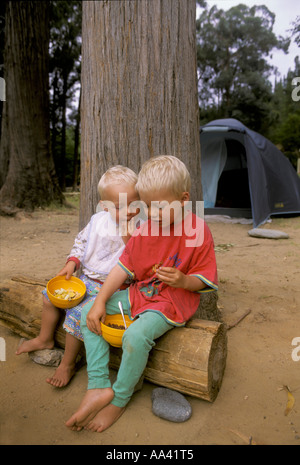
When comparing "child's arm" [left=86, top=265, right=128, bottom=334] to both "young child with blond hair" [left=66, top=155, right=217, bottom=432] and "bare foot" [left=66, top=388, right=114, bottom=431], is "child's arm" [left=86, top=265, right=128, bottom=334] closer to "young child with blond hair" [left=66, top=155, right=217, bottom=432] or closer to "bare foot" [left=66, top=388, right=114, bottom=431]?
"young child with blond hair" [left=66, top=155, right=217, bottom=432]

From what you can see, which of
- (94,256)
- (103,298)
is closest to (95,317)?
(103,298)

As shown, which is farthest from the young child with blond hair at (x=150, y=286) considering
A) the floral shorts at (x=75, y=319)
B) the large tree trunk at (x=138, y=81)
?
the large tree trunk at (x=138, y=81)

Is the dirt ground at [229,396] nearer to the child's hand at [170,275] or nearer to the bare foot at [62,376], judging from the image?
the bare foot at [62,376]

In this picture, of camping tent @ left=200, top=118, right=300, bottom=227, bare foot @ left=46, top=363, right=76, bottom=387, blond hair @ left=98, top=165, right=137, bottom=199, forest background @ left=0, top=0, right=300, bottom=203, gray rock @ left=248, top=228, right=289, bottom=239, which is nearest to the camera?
bare foot @ left=46, top=363, right=76, bottom=387

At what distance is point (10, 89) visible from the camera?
8008mm

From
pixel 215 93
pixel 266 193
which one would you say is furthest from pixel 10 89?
pixel 215 93

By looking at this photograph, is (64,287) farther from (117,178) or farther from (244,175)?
(244,175)

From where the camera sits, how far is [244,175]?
9.35 meters

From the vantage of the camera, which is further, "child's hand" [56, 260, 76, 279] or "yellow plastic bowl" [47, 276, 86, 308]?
"child's hand" [56, 260, 76, 279]

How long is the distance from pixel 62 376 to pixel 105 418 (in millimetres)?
434

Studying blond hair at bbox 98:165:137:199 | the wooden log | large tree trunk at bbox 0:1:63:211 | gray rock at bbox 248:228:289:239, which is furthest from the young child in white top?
large tree trunk at bbox 0:1:63:211

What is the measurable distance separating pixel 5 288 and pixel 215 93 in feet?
85.7

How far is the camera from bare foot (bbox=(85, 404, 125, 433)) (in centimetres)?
163

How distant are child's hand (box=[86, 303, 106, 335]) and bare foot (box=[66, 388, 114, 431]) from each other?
0.94 ft
